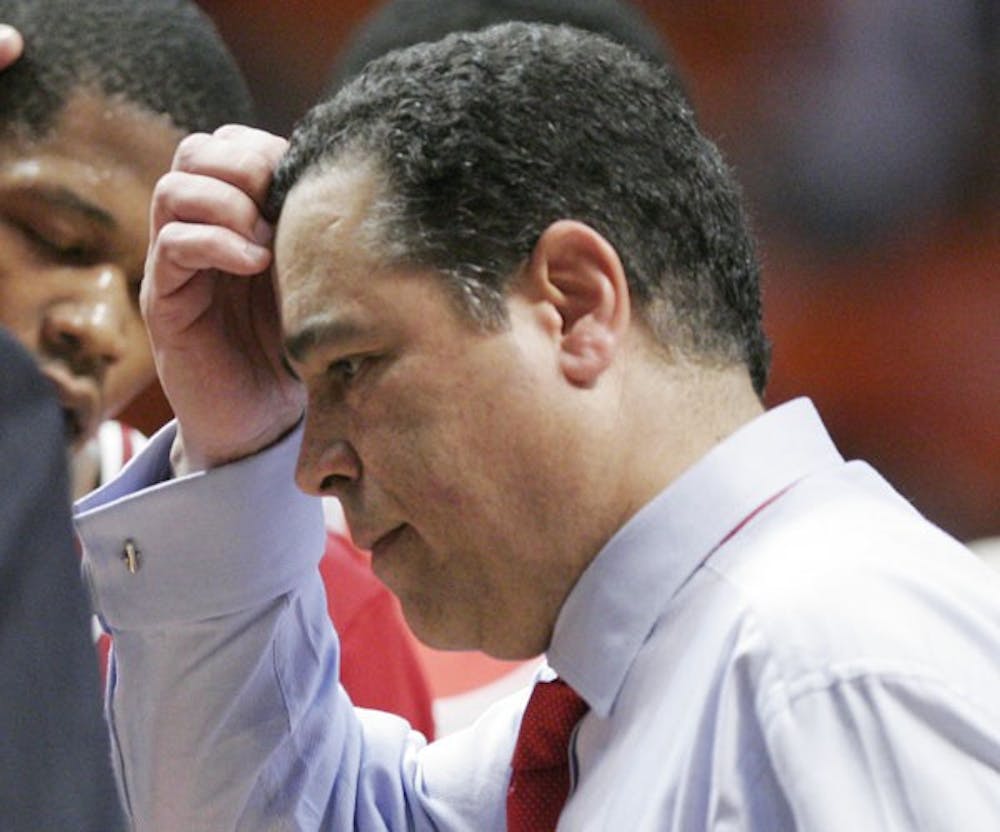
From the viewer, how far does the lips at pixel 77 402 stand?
5.47 feet

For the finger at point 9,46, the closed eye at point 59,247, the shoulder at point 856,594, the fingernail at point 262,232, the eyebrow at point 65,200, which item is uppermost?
the fingernail at point 262,232

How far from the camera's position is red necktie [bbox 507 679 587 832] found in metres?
1.23

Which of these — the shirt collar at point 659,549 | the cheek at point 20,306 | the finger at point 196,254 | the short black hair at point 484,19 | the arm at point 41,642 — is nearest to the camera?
the arm at point 41,642

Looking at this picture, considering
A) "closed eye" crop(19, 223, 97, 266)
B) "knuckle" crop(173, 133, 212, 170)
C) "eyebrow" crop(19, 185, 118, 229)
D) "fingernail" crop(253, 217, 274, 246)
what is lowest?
"closed eye" crop(19, 223, 97, 266)

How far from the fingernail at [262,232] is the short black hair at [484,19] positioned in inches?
25.7

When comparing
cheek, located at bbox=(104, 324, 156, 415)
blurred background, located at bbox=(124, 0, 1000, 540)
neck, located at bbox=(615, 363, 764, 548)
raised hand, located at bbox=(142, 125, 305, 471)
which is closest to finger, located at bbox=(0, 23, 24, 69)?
cheek, located at bbox=(104, 324, 156, 415)

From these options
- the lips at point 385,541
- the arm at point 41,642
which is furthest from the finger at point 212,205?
the arm at point 41,642

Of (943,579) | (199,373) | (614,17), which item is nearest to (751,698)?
(943,579)

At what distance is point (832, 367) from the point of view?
307 centimetres

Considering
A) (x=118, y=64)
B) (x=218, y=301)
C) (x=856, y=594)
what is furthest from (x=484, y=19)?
(x=856, y=594)

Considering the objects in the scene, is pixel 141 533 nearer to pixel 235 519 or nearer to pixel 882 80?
pixel 235 519

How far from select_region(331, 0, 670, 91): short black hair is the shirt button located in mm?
671

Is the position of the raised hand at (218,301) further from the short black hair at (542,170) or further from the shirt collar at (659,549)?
the shirt collar at (659,549)

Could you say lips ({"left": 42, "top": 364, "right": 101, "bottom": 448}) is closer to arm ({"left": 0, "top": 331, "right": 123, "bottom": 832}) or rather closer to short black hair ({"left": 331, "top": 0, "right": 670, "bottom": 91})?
short black hair ({"left": 331, "top": 0, "right": 670, "bottom": 91})
